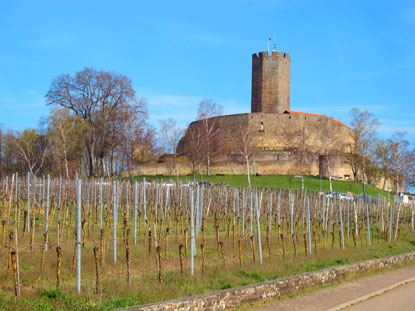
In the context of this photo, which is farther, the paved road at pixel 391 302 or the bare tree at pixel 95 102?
the bare tree at pixel 95 102

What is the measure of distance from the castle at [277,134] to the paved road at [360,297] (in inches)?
1378

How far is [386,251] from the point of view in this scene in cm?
1330

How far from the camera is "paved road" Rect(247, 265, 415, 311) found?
7.03 metres

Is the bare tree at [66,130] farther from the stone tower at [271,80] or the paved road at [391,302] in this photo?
the paved road at [391,302]

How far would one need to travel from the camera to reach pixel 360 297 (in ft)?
25.3

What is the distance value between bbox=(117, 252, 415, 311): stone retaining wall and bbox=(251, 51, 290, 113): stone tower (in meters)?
42.9

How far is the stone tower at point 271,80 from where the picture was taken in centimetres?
5169

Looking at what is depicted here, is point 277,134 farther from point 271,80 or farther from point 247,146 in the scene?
point 247,146

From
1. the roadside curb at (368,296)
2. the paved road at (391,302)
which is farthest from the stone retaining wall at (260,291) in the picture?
the paved road at (391,302)

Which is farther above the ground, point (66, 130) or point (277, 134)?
point (277, 134)

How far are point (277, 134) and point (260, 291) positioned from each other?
4344cm

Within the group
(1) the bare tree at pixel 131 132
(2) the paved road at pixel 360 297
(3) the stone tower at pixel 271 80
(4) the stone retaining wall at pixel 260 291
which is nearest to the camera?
(4) the stone retaining wall at pixel 260 291

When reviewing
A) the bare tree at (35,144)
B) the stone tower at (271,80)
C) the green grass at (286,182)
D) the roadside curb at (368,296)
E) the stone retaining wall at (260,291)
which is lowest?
the roadside curb at (368,296)

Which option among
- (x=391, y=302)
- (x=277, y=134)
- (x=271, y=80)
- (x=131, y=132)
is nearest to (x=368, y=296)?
(x=391, y=302)
